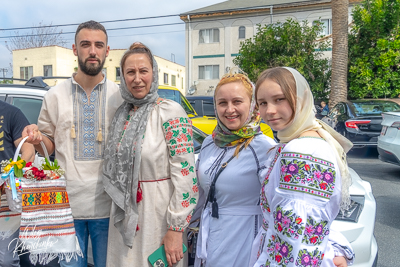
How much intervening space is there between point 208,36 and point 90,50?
1080 inches

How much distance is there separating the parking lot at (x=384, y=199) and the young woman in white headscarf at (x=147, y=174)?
283 cm

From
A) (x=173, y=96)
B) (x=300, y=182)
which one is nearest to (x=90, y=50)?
(x=300, y=182)

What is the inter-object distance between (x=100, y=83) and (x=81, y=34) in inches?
14.1

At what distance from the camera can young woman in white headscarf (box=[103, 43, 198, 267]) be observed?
6.79ft

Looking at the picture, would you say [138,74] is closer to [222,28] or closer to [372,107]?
[372,107]

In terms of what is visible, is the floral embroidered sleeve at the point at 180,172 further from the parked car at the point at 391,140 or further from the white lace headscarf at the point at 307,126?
the parked car at the point at 391,140

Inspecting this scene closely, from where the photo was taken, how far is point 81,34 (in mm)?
2334

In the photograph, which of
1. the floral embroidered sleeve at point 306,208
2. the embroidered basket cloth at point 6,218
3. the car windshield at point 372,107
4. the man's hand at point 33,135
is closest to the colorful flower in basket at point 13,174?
the man's hand at point 33,135

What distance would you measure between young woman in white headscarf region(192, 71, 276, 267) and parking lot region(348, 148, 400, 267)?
2.53 metres

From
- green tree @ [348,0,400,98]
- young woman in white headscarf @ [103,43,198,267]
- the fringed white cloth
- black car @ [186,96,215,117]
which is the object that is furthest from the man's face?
green tree @ [348,0,400,98]

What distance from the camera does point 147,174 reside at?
6.92ft

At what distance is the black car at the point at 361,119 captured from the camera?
967 cm

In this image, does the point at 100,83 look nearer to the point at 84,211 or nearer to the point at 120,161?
the point at 120,161

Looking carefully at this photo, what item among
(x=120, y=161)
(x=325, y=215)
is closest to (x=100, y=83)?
(x=120, y=161)
